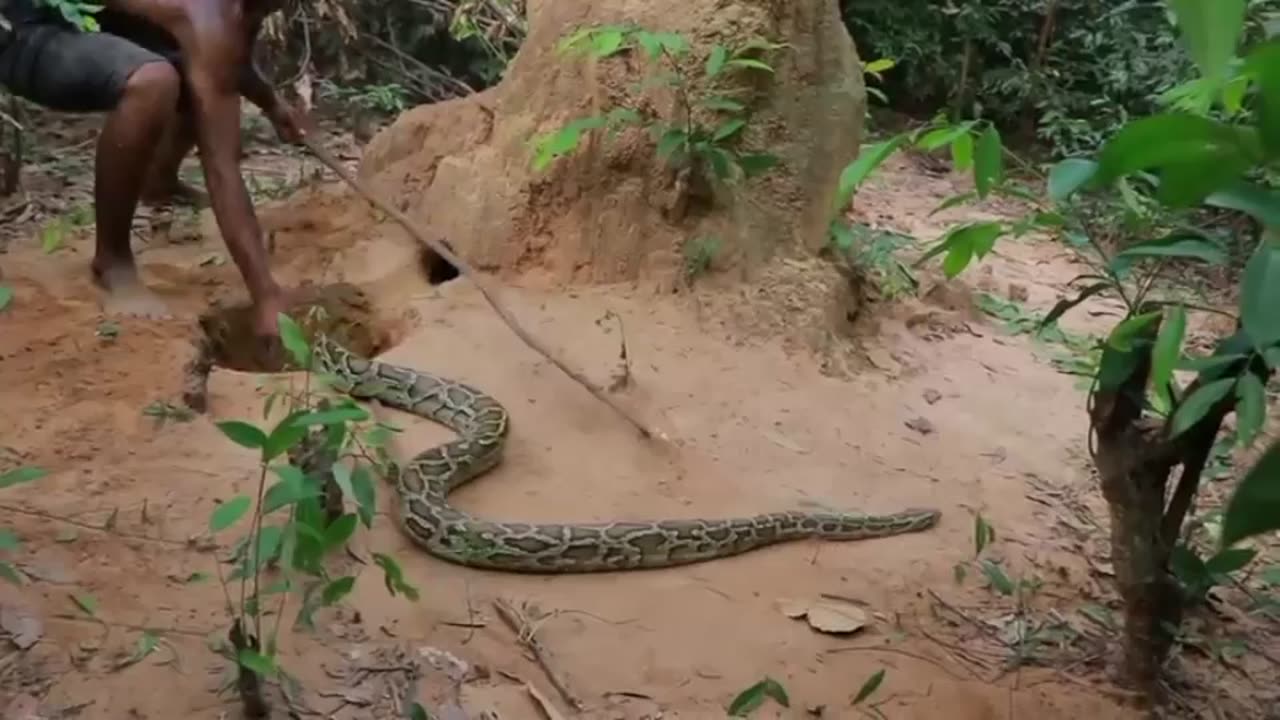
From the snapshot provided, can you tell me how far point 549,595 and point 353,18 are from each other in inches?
234

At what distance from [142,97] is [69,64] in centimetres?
35

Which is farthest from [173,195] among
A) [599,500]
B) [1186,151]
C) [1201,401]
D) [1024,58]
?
[1024,58]

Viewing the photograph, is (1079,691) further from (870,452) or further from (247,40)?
(247,40)

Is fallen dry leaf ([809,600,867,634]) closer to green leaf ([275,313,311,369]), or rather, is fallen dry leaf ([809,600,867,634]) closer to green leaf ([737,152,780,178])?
green leaf ([275,313,311,369])

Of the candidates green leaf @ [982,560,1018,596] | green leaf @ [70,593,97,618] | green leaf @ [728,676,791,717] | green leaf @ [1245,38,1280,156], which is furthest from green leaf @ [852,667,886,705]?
green leaf @ [1245,38,1280,156]

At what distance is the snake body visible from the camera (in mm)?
3627

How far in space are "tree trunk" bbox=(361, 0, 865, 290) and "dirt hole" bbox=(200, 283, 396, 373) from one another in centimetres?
50

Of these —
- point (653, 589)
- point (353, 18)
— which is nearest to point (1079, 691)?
point (653, 589)

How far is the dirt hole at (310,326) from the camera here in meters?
4.99

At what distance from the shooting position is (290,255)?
5.57 m

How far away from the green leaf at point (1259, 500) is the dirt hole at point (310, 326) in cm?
426

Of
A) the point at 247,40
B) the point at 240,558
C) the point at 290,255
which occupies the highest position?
the point at 247,40

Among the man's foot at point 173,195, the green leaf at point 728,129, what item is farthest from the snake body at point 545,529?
the man's foot at point 173,195

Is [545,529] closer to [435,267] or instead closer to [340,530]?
[340,530]
